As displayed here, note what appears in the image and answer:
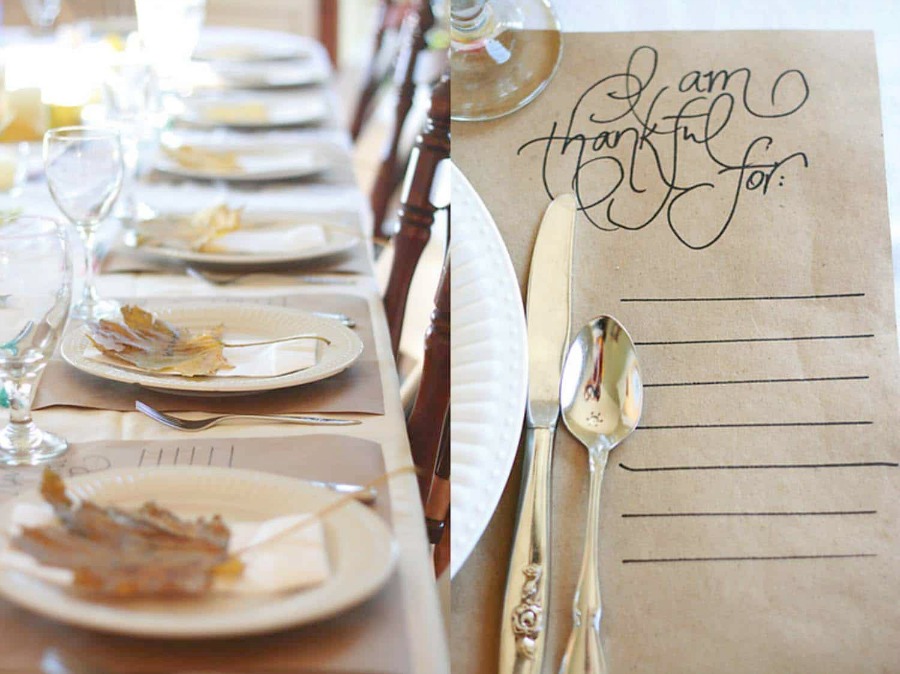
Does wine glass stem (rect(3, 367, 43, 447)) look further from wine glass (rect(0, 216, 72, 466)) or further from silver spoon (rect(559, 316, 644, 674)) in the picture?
silver spoon (rect(559, 316, 644, 674))

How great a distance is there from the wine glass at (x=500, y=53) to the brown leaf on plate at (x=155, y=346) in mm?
318

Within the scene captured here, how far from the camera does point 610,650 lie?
563mm

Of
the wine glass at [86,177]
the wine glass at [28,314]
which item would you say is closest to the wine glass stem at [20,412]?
the wine glass at [28,314]

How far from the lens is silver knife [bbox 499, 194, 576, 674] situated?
1.82 feet

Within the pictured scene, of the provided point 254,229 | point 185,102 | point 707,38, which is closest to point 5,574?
point 707,38

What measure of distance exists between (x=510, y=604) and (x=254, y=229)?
2.62ft

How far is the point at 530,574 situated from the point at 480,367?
123mm

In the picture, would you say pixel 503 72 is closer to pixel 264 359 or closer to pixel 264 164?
pixel 264 359

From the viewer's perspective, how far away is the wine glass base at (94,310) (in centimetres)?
100

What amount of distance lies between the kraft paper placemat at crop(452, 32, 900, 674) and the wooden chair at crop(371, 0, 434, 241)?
4.41 feet

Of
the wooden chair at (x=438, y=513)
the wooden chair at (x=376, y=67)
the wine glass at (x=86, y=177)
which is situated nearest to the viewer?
the wooden chair at (x=438, y=513)

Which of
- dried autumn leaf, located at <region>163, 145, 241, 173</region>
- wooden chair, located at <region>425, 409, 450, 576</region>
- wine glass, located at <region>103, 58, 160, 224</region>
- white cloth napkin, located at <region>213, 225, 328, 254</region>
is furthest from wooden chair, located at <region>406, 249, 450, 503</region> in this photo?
dried autumn leaf, located at <region>163, 145, 241, 173</region>

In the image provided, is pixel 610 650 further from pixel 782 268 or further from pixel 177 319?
pixel 177 319

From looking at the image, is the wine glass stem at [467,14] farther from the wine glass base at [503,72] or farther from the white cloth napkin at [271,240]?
the white cloth napkin at [271,240]
